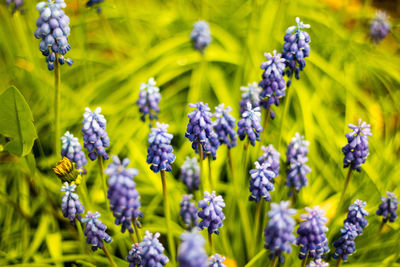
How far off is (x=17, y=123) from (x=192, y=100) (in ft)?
7.47

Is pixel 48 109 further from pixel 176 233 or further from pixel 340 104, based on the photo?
pixel 340 104

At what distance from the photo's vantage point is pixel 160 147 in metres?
2.65

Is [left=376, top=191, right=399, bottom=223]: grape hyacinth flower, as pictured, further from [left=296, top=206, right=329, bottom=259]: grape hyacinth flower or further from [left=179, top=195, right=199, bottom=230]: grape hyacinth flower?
[left=179, top=195, right=199, bottom=230]: grape hyacinth flower

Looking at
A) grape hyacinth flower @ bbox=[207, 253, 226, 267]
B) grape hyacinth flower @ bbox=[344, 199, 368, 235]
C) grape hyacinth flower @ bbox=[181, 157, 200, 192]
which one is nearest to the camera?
grape hyacinth flower @ bbox=[207, 253, 226, 267]

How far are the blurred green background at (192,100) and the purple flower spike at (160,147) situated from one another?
111cm

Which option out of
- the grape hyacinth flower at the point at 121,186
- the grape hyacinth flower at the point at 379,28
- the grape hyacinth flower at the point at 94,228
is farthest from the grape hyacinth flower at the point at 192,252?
the grape hyacinth flower at the point at 379,28

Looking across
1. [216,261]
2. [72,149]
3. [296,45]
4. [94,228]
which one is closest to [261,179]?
[216,261]

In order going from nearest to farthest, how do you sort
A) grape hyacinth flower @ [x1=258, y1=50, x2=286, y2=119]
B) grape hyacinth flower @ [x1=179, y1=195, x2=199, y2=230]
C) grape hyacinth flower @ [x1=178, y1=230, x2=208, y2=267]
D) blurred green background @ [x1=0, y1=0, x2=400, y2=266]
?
grape hyacinth flower @ [x1=178, y1=230, x2=208, y2=267] → grape hyacinth flower @ [x1=258, y1=50, x2=286, y2=119] → grape hyacinth flower @ [x1=179, y1=195, x2=199, y2=230] → blurred green background @ [x1=0, y1=0, x2=400, y2=266]

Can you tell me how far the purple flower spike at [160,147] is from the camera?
8.56ft

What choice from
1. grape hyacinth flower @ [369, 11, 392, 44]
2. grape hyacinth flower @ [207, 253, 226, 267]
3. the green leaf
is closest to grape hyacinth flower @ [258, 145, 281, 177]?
grape hyacinth flower @ [207, 253, 226, 267]

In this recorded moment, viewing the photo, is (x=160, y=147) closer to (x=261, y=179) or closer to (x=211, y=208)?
(x=211, y=208)

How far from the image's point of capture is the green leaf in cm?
322

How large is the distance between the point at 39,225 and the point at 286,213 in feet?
10.3

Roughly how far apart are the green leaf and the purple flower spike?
125 centimetres
